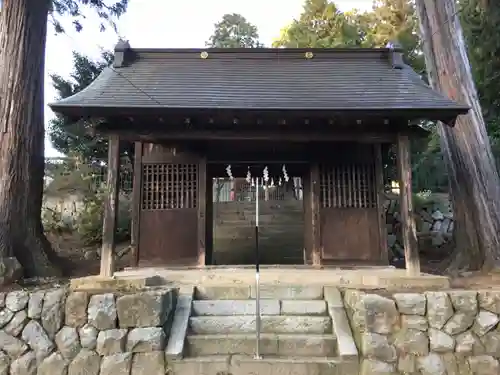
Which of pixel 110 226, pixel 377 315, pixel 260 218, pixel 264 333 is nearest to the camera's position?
pixel 377 315

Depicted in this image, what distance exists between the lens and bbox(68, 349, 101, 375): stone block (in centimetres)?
437

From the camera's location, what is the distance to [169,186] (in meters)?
7.20

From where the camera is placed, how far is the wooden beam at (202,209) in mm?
6891

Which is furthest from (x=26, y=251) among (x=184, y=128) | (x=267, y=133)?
(x=267, y=133)

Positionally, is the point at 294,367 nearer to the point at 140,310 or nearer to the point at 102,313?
the point at 140,310

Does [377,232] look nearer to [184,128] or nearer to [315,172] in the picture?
[315,172]

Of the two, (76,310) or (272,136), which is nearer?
(76,310)

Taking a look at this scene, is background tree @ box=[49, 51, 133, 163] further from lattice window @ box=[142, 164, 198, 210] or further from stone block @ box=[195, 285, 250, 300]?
stone block @ box=[195, 285, 250, 300]

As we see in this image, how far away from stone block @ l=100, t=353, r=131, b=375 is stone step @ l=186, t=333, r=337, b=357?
0.64 m

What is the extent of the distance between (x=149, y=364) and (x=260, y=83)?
479cm

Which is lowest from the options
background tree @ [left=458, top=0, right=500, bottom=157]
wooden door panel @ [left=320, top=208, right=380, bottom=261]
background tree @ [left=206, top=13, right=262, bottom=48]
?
wooden door panel @ [left=320, top=208, right=380, bottom=261]

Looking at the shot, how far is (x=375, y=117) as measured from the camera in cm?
571

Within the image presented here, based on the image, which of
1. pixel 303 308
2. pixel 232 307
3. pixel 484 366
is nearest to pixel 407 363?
pixel 484 366

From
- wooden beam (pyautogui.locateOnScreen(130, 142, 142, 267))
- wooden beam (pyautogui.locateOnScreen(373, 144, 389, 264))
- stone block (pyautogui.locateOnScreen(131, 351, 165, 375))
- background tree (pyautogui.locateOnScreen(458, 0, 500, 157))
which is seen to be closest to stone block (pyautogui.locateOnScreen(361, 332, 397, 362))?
stone block (pyautogui.locateOnScreen(131, 351, 165, 375))
